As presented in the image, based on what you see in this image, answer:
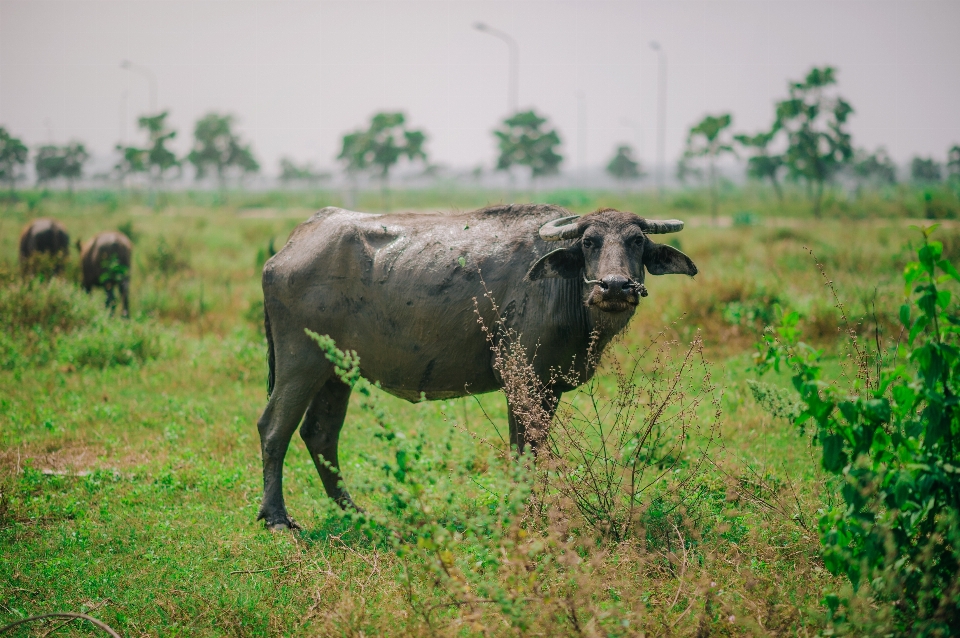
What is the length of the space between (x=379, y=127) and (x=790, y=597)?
44064 millimetres

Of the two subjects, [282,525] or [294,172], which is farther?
[294,172]

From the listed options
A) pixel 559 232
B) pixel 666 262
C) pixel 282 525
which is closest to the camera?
pixel 559 232

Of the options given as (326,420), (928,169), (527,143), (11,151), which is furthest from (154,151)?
(928,169)

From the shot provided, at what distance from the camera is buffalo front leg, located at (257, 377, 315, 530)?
5230 mm

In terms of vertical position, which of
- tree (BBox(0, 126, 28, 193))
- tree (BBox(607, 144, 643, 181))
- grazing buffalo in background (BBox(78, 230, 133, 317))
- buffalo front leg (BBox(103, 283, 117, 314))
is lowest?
buffalo front leg (BBox(103, 283, 117, 314))

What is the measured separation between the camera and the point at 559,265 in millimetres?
4824

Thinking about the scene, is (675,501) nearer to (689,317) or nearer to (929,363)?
(929,363)

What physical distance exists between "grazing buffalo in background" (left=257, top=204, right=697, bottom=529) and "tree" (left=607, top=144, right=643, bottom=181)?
68.9m

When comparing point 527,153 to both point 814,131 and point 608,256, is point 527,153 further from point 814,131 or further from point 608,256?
point 608,256

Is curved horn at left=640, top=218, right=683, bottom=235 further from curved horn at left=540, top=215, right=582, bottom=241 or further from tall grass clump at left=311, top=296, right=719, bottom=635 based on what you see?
tall grass clump at left=311, top=296, right=719, bottom=635

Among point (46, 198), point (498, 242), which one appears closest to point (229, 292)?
point (498, 242)

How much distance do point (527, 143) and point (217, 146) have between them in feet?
83.8

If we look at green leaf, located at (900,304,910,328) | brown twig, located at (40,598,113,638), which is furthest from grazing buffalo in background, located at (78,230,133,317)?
green leaf, located at (900,304,910,328)

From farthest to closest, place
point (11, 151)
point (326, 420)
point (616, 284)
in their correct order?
point (11, 151), point (326, 420), point (616, 284)
